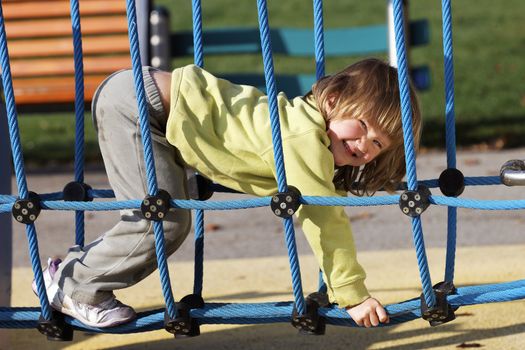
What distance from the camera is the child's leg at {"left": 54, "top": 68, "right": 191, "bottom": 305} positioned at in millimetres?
3189

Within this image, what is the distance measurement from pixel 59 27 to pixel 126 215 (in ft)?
16.9

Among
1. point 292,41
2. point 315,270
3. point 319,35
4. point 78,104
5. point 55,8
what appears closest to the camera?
point 319,35

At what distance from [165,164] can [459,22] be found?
11.7 metres

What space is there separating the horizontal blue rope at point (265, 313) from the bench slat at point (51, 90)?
4.42m

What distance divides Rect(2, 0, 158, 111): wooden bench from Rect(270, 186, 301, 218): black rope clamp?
189 inches

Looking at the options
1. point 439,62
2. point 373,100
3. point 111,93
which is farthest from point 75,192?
point 439,62

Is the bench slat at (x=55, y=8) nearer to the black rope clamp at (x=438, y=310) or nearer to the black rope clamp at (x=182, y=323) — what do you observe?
the black rope clamp at (x=182, y=323)

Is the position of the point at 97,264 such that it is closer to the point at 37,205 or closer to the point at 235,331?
the point at 37,205

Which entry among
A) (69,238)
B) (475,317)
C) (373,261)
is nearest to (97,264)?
(475,317)

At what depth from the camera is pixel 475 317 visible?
3955 mm

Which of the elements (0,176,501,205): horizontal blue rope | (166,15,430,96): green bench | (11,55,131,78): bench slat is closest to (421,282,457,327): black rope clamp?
(0,176,501,205): horizontal blue rope

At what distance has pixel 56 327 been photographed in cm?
324

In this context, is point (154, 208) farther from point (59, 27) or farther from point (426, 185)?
point (59, 27)

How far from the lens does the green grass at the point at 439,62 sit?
9.11 metres
